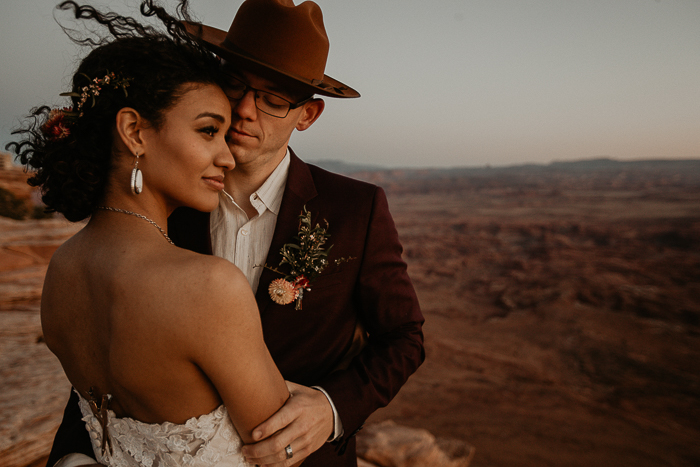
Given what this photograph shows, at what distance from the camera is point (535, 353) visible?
8672 mm

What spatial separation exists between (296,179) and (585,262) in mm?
16559

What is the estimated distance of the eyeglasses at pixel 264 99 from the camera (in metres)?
1.70

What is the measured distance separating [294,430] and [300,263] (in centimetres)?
60

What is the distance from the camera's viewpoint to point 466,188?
169 ft

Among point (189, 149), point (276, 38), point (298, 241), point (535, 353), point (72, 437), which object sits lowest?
point (535, 353)

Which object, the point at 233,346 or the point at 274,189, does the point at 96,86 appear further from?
the point at 233,346

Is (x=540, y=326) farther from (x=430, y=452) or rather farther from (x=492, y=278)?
(x=430, y=452)

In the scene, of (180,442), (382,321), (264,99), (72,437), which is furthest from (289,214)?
(72,437)

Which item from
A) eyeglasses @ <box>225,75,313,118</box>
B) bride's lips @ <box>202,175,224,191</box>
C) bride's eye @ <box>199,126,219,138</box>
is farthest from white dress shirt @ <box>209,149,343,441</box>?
bride's eye @ <box>199,126,219,138</box>

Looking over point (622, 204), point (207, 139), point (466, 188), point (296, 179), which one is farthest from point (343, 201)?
point (466, 188)

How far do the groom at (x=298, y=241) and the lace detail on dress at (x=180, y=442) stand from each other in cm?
37

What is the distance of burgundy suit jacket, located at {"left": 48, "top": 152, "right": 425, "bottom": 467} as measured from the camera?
1.67 metres

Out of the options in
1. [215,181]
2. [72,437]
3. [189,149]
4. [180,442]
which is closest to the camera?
[180,442]

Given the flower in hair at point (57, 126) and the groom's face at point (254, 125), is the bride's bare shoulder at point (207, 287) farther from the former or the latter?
the groom's face at point (254, 125)
